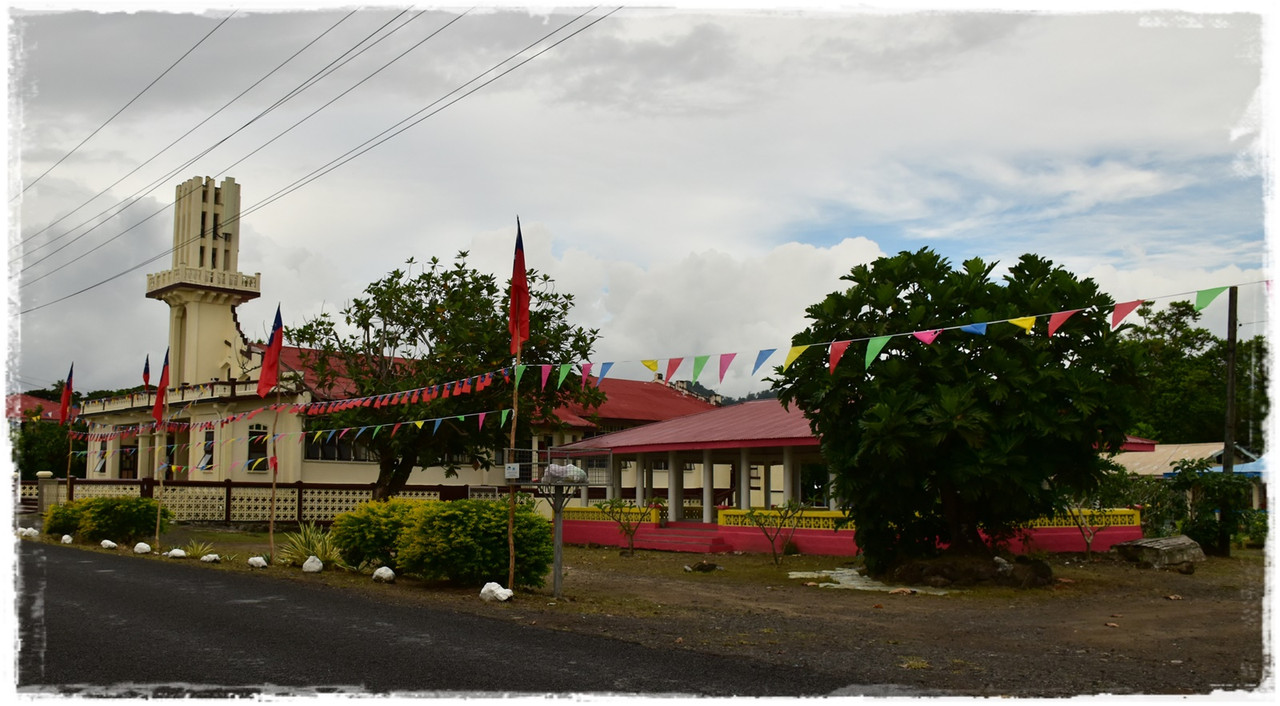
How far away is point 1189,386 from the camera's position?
46094mm

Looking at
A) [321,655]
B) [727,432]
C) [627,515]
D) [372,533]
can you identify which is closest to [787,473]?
[727,432]

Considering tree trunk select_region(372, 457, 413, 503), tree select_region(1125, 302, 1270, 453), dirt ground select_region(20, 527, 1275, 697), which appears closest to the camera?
dirt ground select_region(20, 527, 1275, 697)

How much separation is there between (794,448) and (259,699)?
19.8 meters

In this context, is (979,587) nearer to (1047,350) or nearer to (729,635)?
(1047,350)

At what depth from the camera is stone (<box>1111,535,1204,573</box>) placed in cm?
2019

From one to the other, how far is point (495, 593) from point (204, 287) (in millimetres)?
29319

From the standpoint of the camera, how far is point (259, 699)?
6.78 meters

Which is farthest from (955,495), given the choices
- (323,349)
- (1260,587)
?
(323,349)

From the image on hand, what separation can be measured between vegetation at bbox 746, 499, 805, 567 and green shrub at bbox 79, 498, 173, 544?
13700 mm

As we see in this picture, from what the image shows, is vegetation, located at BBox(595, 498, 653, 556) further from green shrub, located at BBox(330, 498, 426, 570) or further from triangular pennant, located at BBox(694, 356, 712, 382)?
triangular pennant, located at BBox(694, 356, 712, 382)

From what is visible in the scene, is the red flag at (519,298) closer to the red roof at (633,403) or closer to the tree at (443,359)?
the tree at (443,359)

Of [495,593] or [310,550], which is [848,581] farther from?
[310,550]

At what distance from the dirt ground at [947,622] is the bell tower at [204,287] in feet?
70.2

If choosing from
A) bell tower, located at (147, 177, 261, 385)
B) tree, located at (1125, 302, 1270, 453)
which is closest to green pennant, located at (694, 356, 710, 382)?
bell tower, located at (147, 177, 261, 385)
